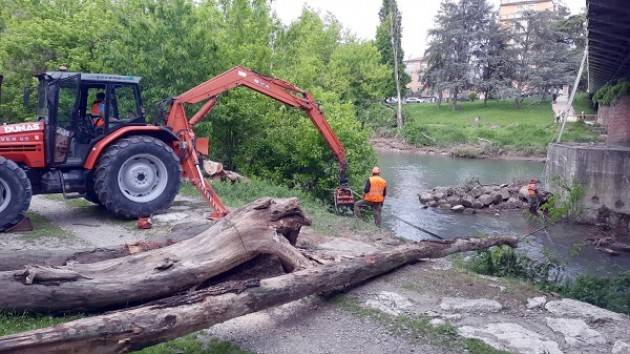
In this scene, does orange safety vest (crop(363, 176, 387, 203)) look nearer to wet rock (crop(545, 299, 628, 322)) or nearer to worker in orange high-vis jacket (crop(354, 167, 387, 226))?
worker in orange high-vis jacket (crop(354, 167, 387, 226))

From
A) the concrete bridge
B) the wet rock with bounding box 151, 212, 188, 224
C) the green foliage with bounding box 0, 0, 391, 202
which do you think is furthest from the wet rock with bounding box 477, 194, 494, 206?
the wet rock with bounding box 151, 212, 188, 224

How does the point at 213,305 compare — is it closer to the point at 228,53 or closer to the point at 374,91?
the point at 228,53

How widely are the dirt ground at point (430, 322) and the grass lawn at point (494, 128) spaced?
124 ft

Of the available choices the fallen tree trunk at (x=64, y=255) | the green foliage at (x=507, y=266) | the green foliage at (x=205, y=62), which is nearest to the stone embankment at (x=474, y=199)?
the green foliage at (x=205, y=62)

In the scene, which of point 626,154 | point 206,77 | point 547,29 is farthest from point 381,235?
point 547,29

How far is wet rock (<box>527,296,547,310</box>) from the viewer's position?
673 centimetres

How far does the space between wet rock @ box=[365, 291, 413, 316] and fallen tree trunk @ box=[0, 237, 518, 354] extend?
39cm

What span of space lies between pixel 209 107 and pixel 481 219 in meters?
12.3

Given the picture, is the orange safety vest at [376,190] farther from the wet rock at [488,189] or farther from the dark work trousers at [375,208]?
the wet rock at [488,189]

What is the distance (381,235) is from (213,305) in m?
5.85

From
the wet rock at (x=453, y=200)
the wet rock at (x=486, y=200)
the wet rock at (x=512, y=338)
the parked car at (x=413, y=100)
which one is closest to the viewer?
the wet rock at (x=512, y=338)

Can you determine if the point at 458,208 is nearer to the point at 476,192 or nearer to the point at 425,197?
the point at 425,197

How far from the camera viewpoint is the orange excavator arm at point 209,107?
440 inches

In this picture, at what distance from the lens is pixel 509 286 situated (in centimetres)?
739
